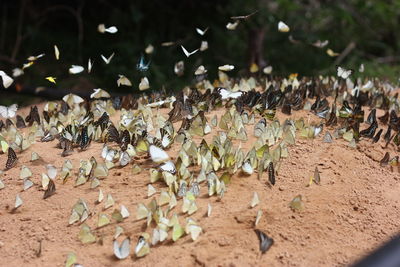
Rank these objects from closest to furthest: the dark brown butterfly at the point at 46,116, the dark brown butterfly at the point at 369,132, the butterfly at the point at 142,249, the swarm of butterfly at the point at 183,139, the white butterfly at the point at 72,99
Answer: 1. the butterfly at the point at 142,249
2. the swarm of butterfly at the point at 183,139
3. the dark brown butterfly at the point at 369,132
4. the dark brown butterfly at the point at 46,116
5. the white butterfly at the point at 72,99

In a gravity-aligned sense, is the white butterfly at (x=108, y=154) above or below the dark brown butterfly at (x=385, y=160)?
below

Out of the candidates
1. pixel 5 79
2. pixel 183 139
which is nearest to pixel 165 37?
pixel 5 79

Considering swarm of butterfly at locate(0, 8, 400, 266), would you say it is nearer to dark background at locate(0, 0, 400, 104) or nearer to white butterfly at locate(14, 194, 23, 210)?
white butterfly at locate(14, 194, 23, 210)

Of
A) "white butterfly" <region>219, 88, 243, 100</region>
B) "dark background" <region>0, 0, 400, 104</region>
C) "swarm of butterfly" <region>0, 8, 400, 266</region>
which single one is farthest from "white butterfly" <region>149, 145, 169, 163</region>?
"dark background" <region>0, 0, 400, 104</region>

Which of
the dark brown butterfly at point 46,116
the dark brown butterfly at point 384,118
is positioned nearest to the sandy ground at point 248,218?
the dark brown butterfly at point 384,118

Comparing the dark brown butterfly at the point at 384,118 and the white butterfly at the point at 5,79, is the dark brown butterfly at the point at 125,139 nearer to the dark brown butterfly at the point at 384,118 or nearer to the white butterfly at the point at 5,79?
the white butterfly at the point at 5,79

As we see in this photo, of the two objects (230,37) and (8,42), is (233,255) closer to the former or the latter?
(230,37)
